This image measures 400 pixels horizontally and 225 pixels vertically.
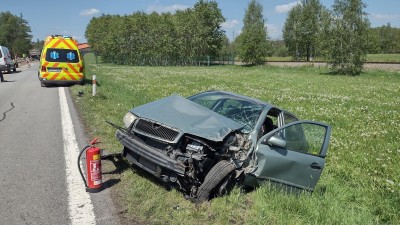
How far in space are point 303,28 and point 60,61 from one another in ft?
211

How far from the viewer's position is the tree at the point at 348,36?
3309cm

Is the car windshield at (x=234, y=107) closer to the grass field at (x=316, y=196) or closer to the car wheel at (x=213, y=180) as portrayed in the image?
the car wheel at (x=213, y=180)

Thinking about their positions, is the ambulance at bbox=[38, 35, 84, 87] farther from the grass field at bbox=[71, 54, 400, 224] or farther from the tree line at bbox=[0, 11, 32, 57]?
the tree line at bbox=[0, 11, 32, 57]

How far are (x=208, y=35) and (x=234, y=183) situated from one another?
52.4 m

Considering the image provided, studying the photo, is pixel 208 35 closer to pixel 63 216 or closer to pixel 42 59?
pixel 42 59

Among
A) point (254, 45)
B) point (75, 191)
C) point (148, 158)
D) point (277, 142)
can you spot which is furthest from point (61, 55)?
point (254, 45)

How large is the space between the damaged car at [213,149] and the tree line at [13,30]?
9755cm

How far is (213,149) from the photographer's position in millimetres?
4289

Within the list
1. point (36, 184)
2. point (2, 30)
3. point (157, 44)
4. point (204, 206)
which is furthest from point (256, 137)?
point (2, 30)

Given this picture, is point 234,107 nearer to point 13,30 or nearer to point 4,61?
point 4,61

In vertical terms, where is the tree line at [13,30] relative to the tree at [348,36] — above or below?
above

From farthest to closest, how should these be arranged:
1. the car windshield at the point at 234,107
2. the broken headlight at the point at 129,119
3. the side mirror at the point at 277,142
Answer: the car windshield at the point at 234,107 → the broken headlight at the point at 129,119 → the side mirror at the point at 277,142

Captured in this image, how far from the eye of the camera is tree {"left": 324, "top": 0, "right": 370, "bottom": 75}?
109ft

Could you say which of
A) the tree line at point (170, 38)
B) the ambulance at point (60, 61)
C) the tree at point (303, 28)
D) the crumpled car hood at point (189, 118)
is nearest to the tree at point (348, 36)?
the tree line at point (170, 38)
